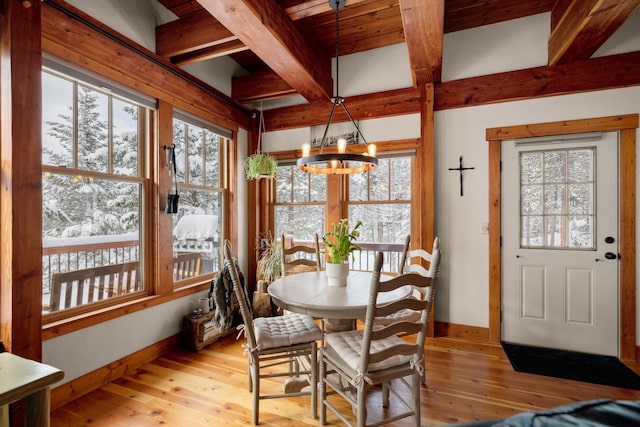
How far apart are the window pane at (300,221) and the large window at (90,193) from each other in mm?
1749

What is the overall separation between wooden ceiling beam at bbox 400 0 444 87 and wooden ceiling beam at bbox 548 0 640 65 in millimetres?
976

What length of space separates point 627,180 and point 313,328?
305 cm

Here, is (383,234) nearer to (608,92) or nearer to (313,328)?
(313,328)

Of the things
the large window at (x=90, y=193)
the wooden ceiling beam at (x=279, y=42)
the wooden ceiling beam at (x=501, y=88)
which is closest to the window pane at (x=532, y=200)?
the wooden ceiling beam at (x=501, y=88)

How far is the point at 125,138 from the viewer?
2.69m

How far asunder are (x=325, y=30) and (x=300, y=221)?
2.19 meters

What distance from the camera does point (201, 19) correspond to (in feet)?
8.76

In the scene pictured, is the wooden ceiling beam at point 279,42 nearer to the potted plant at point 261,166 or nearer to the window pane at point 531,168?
the potted plant at point 261,166

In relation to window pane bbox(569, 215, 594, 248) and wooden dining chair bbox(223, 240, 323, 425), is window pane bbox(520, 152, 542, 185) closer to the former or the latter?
window pane bbox(569, 215, 594, 248)

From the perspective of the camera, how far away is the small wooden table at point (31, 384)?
48.5 inches

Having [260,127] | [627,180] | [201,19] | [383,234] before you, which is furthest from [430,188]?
[201,19]

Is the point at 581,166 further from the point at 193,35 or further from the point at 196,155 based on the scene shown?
the point at 196,155

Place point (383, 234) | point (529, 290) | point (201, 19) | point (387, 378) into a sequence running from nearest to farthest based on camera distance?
point (387, 378) < point (201, 19) < point (529, 290) < point (383, 234)

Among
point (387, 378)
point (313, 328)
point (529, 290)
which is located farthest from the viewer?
point (529, 290)
